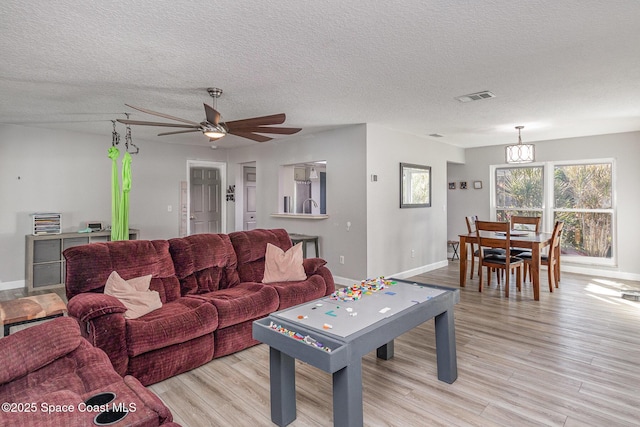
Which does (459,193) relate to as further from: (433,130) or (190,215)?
(190,215)

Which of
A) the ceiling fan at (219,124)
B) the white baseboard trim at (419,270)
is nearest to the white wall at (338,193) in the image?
the white baseboard trim at (419,270)

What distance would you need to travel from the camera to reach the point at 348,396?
1.74 m

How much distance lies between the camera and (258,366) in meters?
2.76

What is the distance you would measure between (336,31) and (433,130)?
12.1 ft

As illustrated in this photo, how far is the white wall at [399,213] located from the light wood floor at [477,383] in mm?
1915

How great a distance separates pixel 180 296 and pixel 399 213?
3.62 metres

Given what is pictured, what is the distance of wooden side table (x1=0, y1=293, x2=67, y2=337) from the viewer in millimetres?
2170

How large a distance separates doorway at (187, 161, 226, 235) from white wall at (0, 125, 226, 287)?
0.41 m

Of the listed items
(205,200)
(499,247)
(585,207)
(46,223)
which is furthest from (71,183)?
(585,207)

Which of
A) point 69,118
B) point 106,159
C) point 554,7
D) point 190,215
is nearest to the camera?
point 554,7

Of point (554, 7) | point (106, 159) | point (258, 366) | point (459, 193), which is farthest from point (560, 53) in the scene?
point (106, 159)

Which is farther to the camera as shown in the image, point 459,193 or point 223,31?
point 459,193

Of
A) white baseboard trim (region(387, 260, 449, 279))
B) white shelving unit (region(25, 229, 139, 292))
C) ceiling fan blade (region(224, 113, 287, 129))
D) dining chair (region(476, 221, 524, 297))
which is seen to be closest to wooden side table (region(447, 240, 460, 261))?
white baseboard trim (region(387, 260, 449, 279))

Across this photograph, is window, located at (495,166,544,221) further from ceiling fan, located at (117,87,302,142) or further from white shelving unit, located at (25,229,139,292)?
white shelving unit, located at (25,229,139,292)
